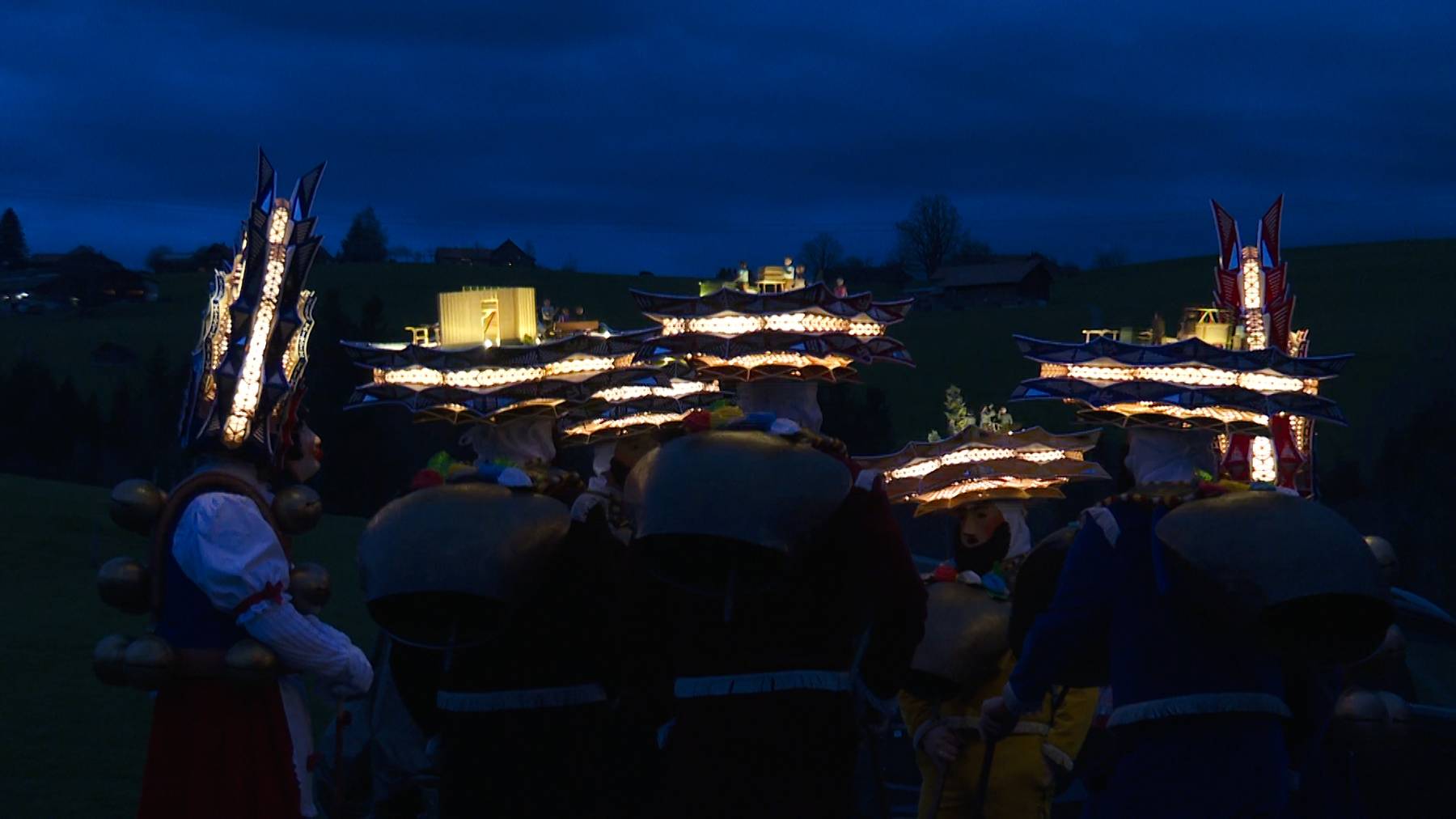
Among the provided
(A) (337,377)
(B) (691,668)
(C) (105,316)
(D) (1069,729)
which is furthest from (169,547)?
(C) (105,316)

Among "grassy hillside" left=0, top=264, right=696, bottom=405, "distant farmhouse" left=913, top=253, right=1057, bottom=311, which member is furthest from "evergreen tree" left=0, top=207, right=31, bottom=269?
"distant farmhouse" left=913, top=253, right=1057, bottom=311

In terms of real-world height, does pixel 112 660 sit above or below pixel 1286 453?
below

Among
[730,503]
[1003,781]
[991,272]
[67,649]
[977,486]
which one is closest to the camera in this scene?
[730,503]

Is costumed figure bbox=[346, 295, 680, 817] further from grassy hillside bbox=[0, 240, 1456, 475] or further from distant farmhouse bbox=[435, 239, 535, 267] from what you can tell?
distant farmhouse bbox=[435, 239, 535, 267]

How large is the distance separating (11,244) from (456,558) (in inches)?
3946

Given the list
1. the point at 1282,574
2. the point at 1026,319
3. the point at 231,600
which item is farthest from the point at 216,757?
the point at 1026,319

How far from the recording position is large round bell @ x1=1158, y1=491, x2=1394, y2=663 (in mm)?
4473

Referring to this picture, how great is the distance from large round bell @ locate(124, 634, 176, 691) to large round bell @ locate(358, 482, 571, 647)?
120 cm

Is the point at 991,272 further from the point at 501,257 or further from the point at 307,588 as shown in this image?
the point at 307,588

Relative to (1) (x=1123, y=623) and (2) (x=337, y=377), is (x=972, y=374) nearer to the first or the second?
(2) (x=337, y=377)

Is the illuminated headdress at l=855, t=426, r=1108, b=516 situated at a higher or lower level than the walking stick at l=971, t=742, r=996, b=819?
higher

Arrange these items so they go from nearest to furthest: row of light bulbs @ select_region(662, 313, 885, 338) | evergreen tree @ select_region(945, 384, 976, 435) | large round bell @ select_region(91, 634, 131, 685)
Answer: large round bell @ select_region(91, 634, 131, 685)
row of light bulbs @ select_region(662, 313, 885, 338)
evergreen tree @ select_region(945, 384, 976, 435)

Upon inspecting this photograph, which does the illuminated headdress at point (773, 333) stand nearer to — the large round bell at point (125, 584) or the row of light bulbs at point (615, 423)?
the row of light bulbs at point (615, 423)

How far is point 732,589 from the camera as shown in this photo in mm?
4562
